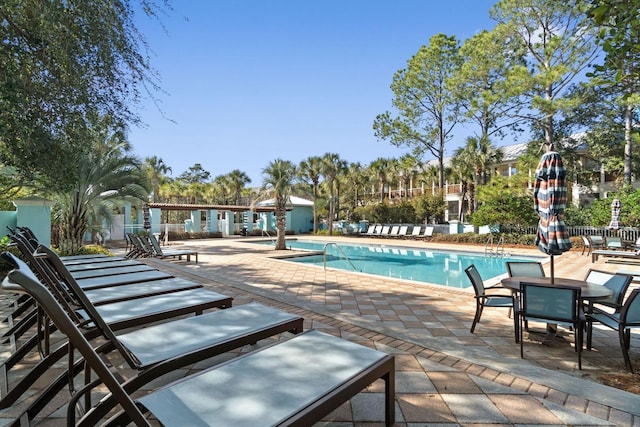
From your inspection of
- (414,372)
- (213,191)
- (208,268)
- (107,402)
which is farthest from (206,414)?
(213,191)

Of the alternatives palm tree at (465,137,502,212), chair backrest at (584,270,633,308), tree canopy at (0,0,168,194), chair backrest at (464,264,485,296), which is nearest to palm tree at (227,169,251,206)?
palm tree at (465,137,502,212)

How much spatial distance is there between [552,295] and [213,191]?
4274 centimetres

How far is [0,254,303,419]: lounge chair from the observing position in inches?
83.2

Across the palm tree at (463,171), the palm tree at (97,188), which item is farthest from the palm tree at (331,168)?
the palm tree at (97,188)

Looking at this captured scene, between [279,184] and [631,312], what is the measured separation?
13.2 metres

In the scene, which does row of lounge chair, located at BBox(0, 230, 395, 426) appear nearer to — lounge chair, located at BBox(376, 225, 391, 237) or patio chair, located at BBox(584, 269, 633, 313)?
patio chair, located at BBox(584, 269, 633, 313)

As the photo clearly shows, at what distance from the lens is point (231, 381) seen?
199 cm

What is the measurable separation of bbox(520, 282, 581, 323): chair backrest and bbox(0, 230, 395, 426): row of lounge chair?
2.05 m

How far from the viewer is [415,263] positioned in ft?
43.8

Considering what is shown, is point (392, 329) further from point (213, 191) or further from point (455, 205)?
point (213, 191)

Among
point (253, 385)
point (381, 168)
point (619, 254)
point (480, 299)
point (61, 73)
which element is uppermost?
point (381, 168)

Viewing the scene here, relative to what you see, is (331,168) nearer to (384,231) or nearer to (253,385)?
(384,231)

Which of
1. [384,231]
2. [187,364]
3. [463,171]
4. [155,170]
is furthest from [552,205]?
[155,170]

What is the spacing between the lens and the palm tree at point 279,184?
15.3 metres
